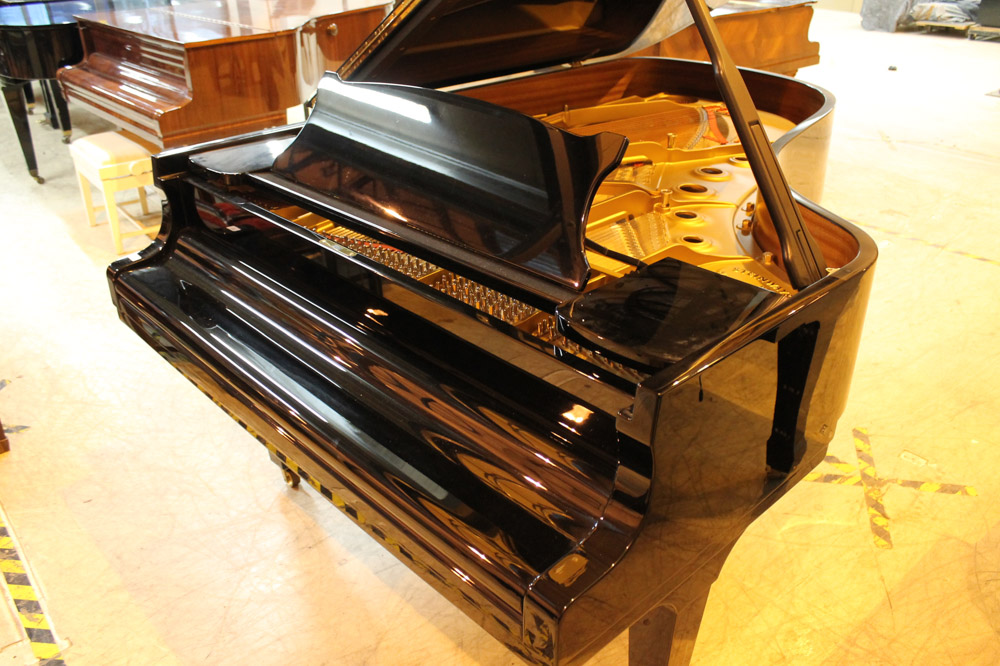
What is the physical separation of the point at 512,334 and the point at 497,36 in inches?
60.0

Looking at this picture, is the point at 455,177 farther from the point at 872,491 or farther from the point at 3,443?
the point at 3,443

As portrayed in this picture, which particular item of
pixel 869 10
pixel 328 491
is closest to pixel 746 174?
pixel 328 491

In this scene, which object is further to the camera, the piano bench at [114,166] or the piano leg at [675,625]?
the piano bench at [114,166]

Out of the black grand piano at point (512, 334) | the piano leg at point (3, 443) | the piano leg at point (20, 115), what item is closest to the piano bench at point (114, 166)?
the piano leg at point (20, 115)

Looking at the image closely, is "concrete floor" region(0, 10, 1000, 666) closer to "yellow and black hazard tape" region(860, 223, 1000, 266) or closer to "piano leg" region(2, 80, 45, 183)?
"yellow and black hazard tape" region(860, 223, 1000, 266)

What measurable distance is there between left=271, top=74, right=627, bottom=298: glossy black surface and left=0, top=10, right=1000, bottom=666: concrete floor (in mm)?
1071

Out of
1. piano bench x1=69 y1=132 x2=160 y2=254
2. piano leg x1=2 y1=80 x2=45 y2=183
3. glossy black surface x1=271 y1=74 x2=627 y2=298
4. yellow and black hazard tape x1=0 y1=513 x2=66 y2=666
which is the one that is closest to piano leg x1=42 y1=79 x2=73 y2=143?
piano leg x1=2 y1=80 x2=45 y2=183

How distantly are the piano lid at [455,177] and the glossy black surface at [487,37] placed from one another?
0.81 ft

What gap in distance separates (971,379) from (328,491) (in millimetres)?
2687

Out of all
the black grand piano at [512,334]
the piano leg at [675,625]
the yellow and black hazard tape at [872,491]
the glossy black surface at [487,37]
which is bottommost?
the yellow and black hazard tape at [872,491]

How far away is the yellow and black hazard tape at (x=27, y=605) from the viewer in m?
1.95

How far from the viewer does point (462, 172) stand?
1.63 meters

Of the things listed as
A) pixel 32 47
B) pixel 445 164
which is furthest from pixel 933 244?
pixel 32 47

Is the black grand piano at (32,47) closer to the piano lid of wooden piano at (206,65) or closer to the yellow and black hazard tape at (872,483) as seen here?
the piano lid of wooden piano at (206,65)
